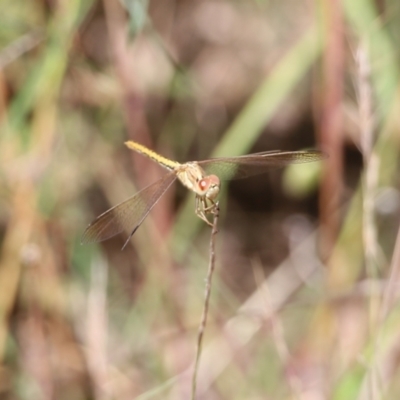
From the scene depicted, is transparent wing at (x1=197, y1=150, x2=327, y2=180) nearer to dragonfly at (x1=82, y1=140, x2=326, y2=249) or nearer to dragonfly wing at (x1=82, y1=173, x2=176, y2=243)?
dragonfly at (x1=82, y1=140, x2=326, y2=249)

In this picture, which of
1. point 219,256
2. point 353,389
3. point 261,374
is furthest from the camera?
point 219,256

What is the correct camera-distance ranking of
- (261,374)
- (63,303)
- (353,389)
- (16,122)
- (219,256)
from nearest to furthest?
(353,389) → (16,122) → (261,374) → (63,303) → (219,256)

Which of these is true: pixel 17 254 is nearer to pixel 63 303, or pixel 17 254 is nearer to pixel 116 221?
pixel 63 303

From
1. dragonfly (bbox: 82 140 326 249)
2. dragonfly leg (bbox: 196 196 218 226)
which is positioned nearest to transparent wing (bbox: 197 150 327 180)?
dragonfly (bbox: 82 140 326 249)

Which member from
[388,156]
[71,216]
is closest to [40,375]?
[71,216]

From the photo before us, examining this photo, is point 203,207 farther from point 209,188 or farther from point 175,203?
point 175,203

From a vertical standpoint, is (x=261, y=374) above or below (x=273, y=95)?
below

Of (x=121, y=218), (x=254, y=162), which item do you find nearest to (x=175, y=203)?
(x=254, y=162)

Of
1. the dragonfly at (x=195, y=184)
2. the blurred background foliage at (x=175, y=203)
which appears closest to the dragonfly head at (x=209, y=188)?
the dragonfly at (x=195, y=184)
